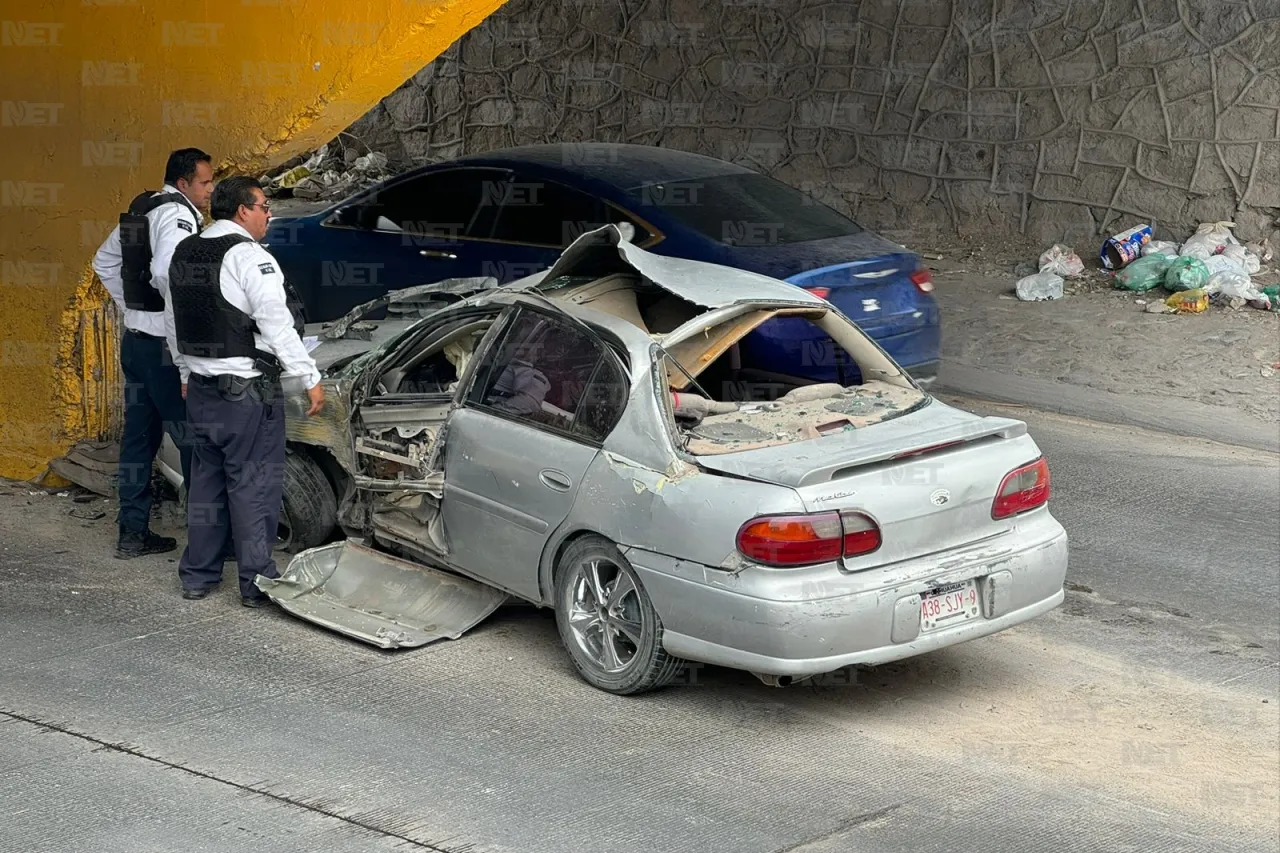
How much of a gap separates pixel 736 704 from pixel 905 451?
43.8 inches

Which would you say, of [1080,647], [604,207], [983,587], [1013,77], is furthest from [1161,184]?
[983,587]

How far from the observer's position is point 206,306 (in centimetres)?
614

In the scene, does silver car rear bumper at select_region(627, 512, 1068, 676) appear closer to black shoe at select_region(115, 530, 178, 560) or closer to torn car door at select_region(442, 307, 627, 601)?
torn car door at select_region(442, 307, 627, 601)

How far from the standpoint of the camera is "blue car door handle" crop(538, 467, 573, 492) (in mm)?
5645

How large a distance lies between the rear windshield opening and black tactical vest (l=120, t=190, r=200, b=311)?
2573mm

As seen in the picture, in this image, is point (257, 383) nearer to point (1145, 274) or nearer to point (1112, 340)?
point (1112, 340)

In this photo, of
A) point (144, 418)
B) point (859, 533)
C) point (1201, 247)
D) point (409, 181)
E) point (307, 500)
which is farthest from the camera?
point (1201, 247)

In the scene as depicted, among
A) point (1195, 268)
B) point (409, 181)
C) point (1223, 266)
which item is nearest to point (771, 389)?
point (409, 181)

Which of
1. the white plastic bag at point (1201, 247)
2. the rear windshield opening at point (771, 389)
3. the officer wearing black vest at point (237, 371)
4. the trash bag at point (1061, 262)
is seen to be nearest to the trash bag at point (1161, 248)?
the white plastic bag at point (1201, 247)

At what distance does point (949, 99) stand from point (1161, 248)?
7.81 feet

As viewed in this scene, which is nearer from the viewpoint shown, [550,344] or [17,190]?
[550,344]

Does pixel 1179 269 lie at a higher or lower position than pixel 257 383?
higher

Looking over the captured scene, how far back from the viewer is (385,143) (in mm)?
18469

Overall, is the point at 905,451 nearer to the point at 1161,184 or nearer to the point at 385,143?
the point at 1161,184
